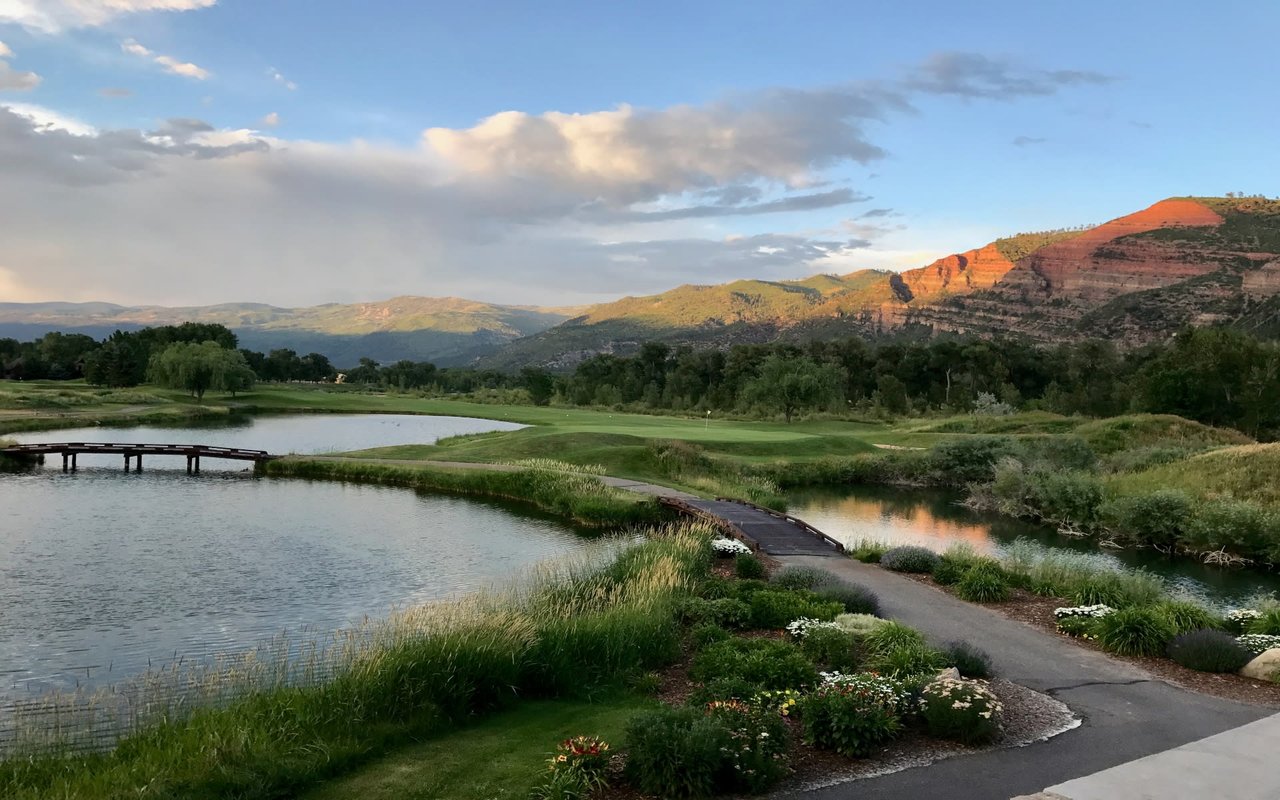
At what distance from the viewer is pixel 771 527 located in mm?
25141

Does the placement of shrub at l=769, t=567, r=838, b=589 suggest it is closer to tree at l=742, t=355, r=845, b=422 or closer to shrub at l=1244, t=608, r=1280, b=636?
shrub at l=1244, t=608, r=1280, b=636

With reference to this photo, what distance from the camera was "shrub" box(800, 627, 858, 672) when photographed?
38.2 feet

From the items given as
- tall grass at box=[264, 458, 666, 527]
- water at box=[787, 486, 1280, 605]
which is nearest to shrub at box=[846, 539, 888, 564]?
water at box=[787, 486, 1280, 605]

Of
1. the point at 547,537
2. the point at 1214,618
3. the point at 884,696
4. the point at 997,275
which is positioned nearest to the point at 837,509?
the point at 547,537

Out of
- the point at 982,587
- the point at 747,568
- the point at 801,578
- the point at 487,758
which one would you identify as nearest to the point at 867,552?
the point at 747,568

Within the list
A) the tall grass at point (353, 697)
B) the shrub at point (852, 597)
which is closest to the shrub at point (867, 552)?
the shrub at point (852, 597)

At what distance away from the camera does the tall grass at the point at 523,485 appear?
98.9ft

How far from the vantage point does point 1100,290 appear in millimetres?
161875

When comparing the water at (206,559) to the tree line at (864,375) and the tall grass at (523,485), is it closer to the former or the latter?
the tall grass at (523,485)

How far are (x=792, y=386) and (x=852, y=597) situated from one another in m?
61.2

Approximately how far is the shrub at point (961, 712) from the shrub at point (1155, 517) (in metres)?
24.2

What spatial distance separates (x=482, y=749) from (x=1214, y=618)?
42.3ft

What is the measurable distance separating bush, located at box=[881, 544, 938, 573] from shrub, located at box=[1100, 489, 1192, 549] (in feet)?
48.5

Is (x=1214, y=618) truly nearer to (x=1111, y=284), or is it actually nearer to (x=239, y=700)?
(x=239, y=700)
